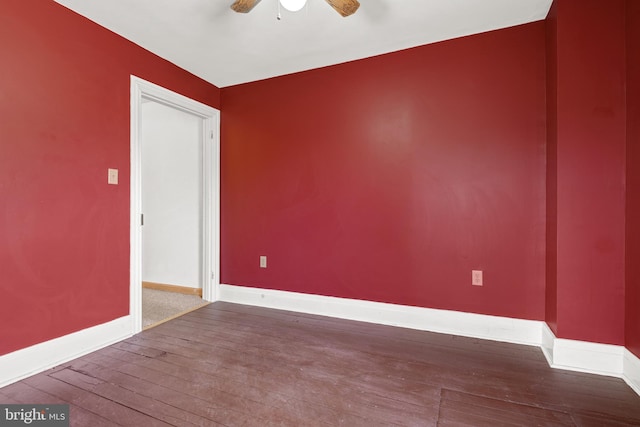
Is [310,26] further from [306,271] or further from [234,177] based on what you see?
[306,271]

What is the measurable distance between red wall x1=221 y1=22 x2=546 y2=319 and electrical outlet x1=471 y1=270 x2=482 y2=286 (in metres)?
0.04

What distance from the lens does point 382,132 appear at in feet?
8.94

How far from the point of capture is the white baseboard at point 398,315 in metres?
2.33

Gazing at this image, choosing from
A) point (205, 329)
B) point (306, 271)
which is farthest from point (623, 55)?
point (205, 329)

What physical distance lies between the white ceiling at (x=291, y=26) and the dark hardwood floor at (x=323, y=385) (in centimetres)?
241

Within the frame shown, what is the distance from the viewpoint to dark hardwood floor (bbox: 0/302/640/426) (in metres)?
1.50

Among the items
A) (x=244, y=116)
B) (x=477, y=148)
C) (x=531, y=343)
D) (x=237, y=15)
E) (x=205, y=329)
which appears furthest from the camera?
(x=244, y=116)

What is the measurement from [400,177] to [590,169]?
125 cm

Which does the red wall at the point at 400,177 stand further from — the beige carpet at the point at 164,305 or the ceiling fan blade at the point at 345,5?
the ceiling fan blade at the point at 345,5

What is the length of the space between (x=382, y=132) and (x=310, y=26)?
3.40ft

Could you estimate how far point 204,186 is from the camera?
3.41m

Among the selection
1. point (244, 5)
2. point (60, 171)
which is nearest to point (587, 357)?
point (244, 5)

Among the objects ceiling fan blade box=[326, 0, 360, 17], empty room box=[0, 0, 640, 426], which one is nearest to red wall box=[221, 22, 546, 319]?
empty room box=[0, 0, 640, 426]

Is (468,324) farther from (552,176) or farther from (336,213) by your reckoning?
(336,213)
